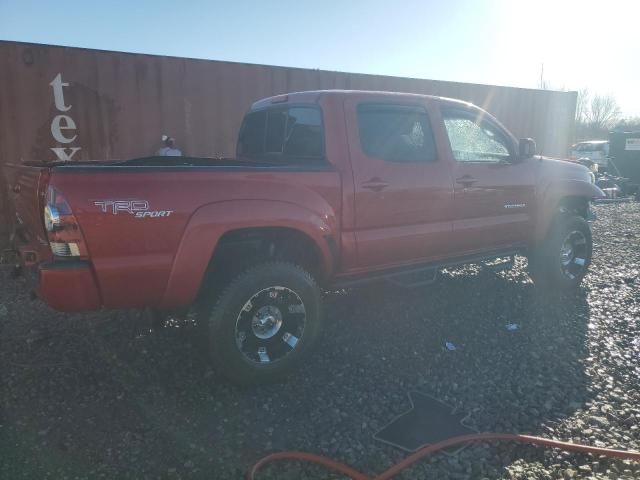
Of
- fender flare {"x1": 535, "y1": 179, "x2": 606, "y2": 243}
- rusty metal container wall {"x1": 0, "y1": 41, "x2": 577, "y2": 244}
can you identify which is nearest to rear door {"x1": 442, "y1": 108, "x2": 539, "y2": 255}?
fender flare {"x1": 535, "y1": 179, "x2": 606, "y2": 243}

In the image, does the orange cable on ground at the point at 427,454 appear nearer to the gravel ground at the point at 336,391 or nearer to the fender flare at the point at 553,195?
the gravel ground at the point at 336,391

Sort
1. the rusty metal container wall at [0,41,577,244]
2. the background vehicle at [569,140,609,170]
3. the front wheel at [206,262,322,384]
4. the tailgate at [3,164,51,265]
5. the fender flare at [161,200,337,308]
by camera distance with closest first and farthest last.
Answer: the tailgate at [3,164,51,265] → the fender flare at [161,200,337,308] → the front wheel at [206,262,322,384] → the rusty metal container wall at [0,41,577,244] → the background vehicle at [569,140,609,170]

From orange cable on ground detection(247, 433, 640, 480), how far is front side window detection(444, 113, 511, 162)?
240 centimetres

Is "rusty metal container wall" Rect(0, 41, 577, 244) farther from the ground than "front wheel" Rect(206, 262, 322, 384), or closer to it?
farther from the ground

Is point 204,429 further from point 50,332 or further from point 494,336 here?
point 494,336

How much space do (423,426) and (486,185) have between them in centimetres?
238

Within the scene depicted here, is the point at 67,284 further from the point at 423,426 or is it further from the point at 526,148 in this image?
the point at 526,148

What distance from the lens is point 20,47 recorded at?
650 cm

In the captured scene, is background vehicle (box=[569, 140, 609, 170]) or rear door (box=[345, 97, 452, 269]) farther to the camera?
background vehicle (box=[569, 140, 609, 170])

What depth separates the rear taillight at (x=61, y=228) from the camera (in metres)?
2.58

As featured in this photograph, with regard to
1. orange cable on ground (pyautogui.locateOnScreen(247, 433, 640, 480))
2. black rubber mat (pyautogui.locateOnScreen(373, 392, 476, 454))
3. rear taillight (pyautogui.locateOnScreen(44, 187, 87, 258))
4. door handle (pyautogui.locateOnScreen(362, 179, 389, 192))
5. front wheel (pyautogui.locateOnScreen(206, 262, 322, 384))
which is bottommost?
black rubber mat (pyautogui.locateOnScreen(373, 392, 476, 454))

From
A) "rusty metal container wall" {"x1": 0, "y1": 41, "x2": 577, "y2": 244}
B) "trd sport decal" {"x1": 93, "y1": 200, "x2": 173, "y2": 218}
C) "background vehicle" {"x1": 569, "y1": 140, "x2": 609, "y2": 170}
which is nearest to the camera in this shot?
"trd sport decal" {"x1": 93, "y1": 200, "x2": 173, "y2": 218}

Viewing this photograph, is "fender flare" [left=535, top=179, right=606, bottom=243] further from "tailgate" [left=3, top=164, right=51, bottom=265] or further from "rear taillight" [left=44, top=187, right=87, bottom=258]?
"tailgate" [left=3, top=164, right=51, bottom=265]

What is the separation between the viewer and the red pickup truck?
270 cm
